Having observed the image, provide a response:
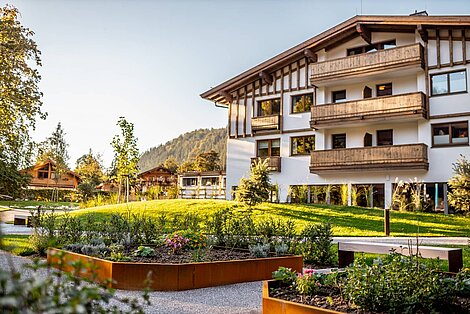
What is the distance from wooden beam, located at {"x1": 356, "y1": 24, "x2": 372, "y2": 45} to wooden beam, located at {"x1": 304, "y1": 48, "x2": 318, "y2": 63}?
309 cm

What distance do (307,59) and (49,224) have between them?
20.2 meters

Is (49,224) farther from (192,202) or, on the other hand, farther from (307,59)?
(307,59)

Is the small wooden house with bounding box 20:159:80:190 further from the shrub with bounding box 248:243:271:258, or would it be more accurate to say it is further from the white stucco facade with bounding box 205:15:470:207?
the shrub with bounding box 248:243:271:258

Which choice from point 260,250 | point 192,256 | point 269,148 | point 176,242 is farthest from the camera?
point 269,148

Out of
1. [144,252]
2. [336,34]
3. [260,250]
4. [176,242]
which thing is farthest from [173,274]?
[336,34]

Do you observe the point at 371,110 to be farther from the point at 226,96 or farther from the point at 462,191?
the point at 226,96

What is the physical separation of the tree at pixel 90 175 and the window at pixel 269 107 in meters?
16.2

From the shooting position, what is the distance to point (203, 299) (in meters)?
6.19

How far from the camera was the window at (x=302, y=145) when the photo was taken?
86.4 ft

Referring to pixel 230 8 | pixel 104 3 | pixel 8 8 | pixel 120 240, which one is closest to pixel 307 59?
pixel 230 8

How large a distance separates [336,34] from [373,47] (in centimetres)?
216

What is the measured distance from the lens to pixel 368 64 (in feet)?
77.2

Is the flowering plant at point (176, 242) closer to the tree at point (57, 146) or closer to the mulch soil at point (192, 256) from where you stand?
the mulch soil at point (192, 256)

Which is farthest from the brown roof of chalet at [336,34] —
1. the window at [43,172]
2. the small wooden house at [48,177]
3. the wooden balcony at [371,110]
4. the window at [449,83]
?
the window at [43,172]
